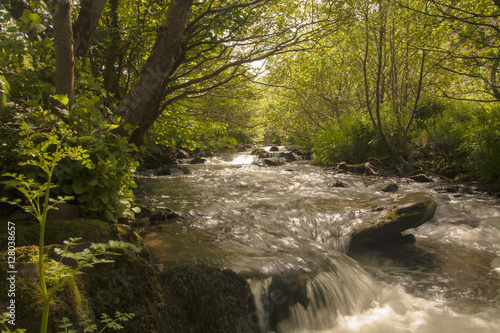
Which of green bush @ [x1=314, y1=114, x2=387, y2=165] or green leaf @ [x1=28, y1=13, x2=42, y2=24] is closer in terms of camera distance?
green leaf @ [x1=28, y1=13, x2=42, y2=24]

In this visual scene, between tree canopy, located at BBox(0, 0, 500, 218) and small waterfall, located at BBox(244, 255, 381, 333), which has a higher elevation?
tree canopy, located at BBox(0, 0, 500, 218)

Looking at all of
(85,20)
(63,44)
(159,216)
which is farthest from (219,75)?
(63,44)

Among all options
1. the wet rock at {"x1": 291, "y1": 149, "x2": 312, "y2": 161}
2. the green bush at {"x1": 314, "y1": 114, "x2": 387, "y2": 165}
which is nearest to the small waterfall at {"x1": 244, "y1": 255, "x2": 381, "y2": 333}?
the green bush at {"x1": 314, "y1": 114, "x2": 387, "y2": 165}

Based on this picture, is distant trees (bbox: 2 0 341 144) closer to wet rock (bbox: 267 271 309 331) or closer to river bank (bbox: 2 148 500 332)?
river bank (bbox: 2 148 500 332)

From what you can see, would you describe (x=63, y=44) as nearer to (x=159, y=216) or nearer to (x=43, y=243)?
(x=43, y=243)

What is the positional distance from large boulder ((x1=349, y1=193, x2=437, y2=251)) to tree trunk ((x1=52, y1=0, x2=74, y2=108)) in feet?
17.3

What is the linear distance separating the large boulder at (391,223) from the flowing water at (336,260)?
233 mm

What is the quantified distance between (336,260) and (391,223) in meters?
1.82

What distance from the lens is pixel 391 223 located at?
5.92m

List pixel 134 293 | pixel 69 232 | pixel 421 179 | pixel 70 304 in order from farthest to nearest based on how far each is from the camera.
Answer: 1. pixel 421 179
2. pixel 69 232
3. pixel 134 293
4. pixel 70 304

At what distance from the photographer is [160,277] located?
2.93 m

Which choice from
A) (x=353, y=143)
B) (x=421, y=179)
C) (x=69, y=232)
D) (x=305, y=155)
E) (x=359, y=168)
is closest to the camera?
(x=69, y=232)

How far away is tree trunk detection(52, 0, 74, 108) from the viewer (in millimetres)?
3580

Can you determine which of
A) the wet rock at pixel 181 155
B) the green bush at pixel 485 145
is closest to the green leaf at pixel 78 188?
the green bush at pixel 485 145
